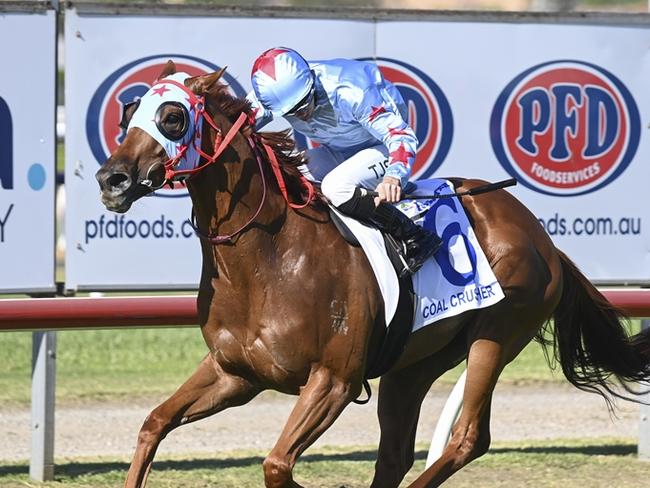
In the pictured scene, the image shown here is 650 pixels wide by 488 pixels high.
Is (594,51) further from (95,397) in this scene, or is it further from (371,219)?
(95,397)

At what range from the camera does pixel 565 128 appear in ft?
25.2

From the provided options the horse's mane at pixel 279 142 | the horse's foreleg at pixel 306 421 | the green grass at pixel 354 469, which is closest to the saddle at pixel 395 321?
the horse's mane at pixel 279 142

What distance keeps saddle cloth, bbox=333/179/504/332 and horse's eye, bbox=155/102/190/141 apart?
0.94 meters

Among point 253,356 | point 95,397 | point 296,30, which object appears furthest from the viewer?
point 95,397

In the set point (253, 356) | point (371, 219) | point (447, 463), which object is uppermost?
point (371, 219)

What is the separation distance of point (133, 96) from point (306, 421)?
9.26 feet

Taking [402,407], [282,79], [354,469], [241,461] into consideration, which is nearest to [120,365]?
[241,461]

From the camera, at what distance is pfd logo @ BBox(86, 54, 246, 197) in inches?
279

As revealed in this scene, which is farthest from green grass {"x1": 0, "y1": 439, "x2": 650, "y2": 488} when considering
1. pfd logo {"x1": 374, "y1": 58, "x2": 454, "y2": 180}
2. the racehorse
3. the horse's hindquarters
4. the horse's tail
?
pfd logo {"x1": 374, "y1": 58, "x2": 454, "y2": 180}

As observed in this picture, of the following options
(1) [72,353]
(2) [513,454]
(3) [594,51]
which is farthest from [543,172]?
(1) [72,353]

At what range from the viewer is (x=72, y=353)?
1066 centimetres

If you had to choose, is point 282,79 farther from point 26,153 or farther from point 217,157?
point 26,153

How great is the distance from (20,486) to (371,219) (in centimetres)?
265

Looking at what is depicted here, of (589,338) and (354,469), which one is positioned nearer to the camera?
(589,338)
